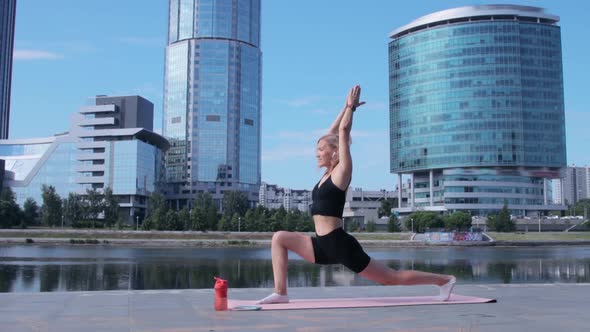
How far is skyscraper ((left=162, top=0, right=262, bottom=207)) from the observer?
582 ft

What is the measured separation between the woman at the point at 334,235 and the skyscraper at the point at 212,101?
6587 inches

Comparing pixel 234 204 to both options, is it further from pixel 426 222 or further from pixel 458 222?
pixel 458 222

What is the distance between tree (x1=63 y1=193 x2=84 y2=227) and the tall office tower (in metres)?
75.8

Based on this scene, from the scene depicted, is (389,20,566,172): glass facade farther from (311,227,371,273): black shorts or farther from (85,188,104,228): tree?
(311,227,371,273): black shorts

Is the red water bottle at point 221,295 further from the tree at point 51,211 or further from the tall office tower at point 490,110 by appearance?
Answer: the tall office tower at point 490,110

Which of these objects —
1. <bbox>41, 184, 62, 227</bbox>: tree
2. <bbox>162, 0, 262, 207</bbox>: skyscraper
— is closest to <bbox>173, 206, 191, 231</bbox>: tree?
<bbox>41, 184, 62, 227</bbox>: tree

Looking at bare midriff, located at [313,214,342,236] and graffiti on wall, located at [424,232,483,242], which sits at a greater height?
bare midriff, located at [313,214,342,236]

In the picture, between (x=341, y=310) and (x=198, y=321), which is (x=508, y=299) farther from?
(x=198, y=321)

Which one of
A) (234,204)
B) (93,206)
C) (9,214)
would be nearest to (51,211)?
(93,206)

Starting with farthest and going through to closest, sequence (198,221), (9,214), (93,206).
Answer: (93,206), (198,221), (9,214)

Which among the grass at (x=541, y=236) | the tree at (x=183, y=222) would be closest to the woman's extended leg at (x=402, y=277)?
the tree at (x=183, y=222)

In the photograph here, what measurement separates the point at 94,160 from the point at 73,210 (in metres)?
24.4

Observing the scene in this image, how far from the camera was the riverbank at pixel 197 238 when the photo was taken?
92.2 m

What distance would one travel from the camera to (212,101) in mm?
179500
